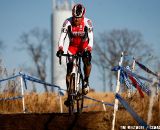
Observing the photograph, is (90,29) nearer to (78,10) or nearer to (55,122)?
(78,10)

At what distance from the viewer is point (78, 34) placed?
35.6 feet

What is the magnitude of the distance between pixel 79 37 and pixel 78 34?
0.08 meters

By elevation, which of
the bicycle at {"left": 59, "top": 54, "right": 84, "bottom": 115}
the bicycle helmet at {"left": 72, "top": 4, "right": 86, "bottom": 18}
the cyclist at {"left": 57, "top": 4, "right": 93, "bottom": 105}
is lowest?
the bicycle at {"left": 59, "top": 54, "right": 84, "bottom": 115}

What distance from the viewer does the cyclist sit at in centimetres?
1063

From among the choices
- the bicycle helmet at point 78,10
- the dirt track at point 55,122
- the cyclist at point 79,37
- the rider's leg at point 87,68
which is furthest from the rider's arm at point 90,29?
the dirt track at point 55,122

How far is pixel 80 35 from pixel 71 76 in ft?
2.87

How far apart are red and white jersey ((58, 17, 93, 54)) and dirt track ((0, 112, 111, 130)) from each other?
1940 millimetres

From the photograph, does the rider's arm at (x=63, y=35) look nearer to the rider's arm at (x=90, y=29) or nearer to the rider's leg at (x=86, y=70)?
the rider's arm at (x=90, y=29)

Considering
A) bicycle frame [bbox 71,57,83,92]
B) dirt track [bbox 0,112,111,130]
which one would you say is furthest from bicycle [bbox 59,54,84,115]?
dirt track [bbox 0,112,111,130]

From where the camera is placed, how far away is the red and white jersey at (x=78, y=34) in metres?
10.7

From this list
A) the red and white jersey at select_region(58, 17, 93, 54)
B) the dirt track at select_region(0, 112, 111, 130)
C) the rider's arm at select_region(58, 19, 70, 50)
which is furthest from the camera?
the red and white jersey at select_region(58, 17, 93, 54)

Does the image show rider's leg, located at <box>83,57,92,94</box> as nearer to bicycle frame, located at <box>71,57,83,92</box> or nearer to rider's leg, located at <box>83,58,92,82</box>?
rider's leg, located at <box>83,58,92,82</box>

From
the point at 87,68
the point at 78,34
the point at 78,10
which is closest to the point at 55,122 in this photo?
the point at 87,68

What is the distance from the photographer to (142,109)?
8758 mm
